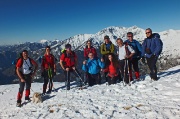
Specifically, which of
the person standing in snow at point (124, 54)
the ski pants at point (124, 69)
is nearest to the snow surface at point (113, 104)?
the ski pants at point (124, 69)

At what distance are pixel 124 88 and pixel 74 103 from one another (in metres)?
3.45

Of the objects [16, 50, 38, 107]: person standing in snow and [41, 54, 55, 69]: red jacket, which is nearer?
[16, 50, 38, 107]: person standing in snow

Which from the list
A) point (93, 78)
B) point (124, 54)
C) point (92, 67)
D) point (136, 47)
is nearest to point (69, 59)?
point (92, 67)

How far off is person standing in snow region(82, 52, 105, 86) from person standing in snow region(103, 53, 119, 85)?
1.89ft

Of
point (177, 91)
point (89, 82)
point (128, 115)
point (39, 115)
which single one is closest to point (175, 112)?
point (128, 115)

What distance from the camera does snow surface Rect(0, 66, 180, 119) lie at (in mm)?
9109

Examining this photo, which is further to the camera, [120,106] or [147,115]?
[120,106]

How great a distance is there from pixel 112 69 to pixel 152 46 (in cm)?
341

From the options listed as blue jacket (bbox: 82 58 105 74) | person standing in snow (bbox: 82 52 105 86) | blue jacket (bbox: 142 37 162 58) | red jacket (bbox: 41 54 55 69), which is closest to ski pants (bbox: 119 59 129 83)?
blue jacket (bbox: 142 37 162 58)

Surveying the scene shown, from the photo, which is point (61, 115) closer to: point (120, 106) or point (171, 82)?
point (120, 106)

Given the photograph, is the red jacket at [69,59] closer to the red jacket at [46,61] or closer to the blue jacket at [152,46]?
the red jacket at [46,61]

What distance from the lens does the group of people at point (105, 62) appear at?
44.4ft

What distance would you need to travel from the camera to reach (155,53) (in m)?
13.3

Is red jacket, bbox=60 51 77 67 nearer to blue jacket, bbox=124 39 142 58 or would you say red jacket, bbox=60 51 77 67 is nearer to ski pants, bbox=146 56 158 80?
blue jacket, bbox=124 39 142 58
